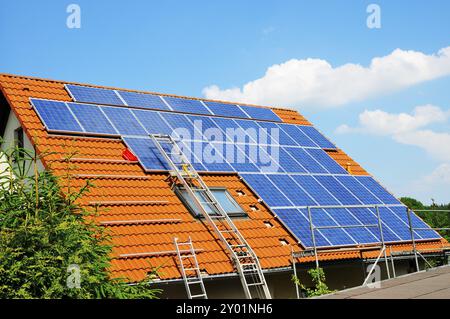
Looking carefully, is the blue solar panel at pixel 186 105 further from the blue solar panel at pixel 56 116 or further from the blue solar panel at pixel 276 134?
the blue solar panel at pixel 56 116

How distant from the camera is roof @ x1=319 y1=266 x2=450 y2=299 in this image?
927 centimetres

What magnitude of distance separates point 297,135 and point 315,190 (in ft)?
13.7

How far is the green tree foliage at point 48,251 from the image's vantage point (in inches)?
329

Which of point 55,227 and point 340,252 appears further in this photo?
point 340,252

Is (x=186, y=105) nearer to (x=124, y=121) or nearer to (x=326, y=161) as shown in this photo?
(x=124, y=121)

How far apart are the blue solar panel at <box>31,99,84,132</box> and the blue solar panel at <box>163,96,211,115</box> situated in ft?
13.0

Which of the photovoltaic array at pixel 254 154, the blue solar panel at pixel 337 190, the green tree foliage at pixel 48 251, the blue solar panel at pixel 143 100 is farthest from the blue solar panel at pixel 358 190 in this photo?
the green tree foliage at pixel 48 251

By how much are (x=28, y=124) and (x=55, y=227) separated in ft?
17.9

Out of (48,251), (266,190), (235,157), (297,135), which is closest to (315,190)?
(266,190)

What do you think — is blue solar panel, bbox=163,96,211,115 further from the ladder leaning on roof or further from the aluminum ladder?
the aluminum ladder

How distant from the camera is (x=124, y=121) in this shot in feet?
50.2
